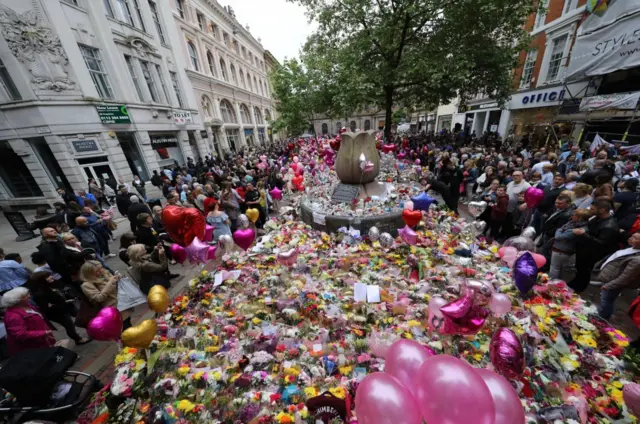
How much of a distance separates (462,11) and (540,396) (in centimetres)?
1273

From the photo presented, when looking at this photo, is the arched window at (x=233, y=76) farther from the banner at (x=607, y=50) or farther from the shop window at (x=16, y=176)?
the banner at (x=607, y=50)

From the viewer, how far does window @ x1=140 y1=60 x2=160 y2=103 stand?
14.9 metres

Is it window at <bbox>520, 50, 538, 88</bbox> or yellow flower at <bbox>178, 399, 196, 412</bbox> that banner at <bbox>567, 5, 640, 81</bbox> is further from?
yellow flower at <bbox>178, 399, 196, 412</bbox>

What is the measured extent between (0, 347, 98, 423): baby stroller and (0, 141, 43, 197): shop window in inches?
565

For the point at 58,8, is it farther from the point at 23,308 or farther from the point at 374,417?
the point at 374,417

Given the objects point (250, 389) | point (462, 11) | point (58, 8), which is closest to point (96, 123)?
point (58, 8)

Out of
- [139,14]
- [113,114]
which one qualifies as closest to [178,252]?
[113,114]

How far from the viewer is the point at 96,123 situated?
1180 centimetres

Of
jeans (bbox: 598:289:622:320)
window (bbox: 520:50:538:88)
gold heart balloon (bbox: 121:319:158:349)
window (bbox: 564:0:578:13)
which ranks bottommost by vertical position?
jeans (bbox: 598:289:622:320)

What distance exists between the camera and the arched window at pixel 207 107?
70.8 feet

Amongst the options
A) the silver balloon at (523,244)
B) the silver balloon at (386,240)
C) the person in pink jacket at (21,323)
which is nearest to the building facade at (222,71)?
the person in pink jacket at (21,323)

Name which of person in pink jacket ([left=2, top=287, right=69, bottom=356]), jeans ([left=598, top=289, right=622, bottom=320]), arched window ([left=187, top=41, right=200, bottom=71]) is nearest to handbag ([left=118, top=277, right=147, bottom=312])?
person in pink jacket ([left=2, top=287, right=69, bottom=356])

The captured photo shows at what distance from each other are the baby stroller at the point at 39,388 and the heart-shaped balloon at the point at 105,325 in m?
0.33

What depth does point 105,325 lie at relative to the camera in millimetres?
2611
